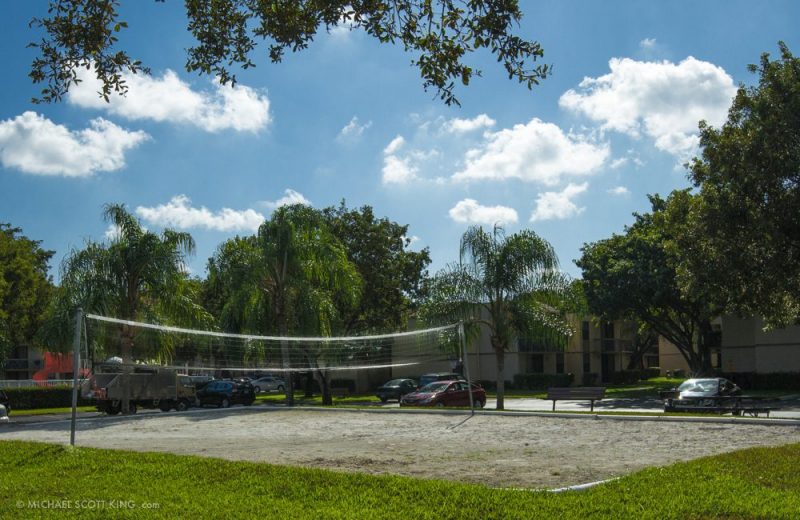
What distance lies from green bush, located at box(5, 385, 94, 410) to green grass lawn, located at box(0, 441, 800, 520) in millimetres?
33923

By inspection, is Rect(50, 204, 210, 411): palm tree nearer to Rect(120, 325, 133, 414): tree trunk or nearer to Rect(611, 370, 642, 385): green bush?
Rect(120, 325, 133, 414): tree trunk

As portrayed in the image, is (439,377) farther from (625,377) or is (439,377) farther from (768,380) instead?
(625,377)

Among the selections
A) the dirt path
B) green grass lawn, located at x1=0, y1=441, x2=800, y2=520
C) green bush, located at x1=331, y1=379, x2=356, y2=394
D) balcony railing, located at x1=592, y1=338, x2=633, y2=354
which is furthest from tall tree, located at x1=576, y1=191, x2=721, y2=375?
green grass lawn, located at x1=0, y1=441, x2=800, y2=520

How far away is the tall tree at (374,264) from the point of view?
52719mm

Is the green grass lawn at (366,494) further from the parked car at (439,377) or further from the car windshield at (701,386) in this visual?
the parked car at (439,377)

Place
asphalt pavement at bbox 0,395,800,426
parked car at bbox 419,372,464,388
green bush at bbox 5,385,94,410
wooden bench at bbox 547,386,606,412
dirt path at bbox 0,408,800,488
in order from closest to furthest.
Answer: dirt path at bbox 0,408,800,488 → wooden bench at bbox 547,386,606,412 → asphalt pavement at bbox 0,395,800,426 → green bush at bbox 5,385,94,410 → parked car at bbox 419,372,464,388

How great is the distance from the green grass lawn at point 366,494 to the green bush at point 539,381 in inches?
1769

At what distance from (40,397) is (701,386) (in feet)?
113

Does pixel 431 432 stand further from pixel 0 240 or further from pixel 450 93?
pixel 0 240

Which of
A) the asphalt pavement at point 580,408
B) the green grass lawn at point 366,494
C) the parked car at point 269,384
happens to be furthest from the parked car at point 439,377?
the green grass lawn at point 366,494

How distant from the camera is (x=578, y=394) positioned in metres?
29.6

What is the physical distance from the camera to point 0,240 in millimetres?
54406

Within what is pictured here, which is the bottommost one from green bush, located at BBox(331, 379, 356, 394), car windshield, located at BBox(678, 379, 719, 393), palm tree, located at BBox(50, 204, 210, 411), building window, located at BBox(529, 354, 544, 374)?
green bush, located at BBox(331, 379, 356, 394)

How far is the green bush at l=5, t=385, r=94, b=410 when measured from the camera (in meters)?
42.7
